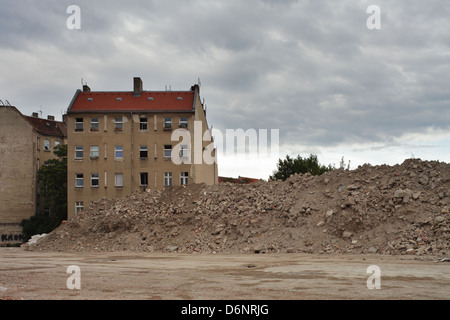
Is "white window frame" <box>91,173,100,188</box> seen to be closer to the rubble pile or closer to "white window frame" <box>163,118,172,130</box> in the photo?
"white window frame" <box>163,118,172,130</box>

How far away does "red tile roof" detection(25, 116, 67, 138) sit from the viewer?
58938 mm

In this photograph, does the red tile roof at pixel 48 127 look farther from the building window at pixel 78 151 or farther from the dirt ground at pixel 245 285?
the dirt ground at pixel 245 285

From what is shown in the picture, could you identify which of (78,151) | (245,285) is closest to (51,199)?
(78,151)

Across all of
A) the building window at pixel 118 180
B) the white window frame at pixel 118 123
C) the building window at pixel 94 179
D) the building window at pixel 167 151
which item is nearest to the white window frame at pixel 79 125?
the white window frame at pixel 118 123

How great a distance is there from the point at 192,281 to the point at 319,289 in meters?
3.69

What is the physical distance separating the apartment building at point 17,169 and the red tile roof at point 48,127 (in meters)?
2.10

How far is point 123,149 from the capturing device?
46375 millimetres

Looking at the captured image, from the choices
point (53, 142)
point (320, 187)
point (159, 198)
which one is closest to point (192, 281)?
point (320, 187)

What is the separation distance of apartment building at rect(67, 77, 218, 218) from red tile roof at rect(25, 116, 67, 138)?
43.7 feet

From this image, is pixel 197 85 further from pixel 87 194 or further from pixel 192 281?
pixel 192 281

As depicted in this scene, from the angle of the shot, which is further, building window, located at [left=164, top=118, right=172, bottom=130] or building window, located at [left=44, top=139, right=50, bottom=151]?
building window, located at [left=44, top=139, right=50, bottom=151]

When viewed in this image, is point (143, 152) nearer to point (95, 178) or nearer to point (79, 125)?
point (95, 178)

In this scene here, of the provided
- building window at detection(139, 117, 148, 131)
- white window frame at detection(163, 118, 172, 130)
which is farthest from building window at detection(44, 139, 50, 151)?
white window frame at detection(163, 118, 172, 130)
